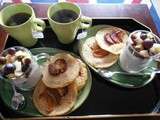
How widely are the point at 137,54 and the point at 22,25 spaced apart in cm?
32

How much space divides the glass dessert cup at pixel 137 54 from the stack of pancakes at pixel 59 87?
13 cm

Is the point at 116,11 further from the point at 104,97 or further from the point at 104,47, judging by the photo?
the point at 104,97

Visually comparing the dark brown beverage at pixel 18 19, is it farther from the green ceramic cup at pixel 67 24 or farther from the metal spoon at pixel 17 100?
the metal spoon at pixel 17 100

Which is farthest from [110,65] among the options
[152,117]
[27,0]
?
[27,0]

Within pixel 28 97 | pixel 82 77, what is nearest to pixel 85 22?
pixel 82 77

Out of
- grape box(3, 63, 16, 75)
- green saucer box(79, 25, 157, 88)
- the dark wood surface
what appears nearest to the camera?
grape box(3, 63, 16, 75)

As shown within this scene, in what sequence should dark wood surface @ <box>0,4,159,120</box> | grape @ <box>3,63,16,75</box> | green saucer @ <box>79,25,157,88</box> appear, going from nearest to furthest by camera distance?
1. grape @ <box>3,63,16,75</box>
2. green saucer @ <box>79,25,157,88</box>
3. dark wood surface @ <box>0,4,159,120</box>

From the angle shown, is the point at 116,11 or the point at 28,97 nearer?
the point at 28,97

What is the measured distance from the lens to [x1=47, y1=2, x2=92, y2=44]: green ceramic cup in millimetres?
708

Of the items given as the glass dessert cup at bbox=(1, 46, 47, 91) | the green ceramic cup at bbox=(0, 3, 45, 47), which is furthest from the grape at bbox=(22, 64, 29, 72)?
the green ceramic cup at bbox=(0, 3, 45, 47)

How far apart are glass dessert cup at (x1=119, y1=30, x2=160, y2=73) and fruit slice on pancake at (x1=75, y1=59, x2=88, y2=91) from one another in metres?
0.12

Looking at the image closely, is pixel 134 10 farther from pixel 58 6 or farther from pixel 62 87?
pixel 62 87

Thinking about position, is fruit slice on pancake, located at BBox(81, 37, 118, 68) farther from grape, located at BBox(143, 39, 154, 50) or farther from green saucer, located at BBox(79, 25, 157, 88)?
grape, located at BBox(143, 39, 154, 50)

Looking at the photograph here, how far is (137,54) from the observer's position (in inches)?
26.4
